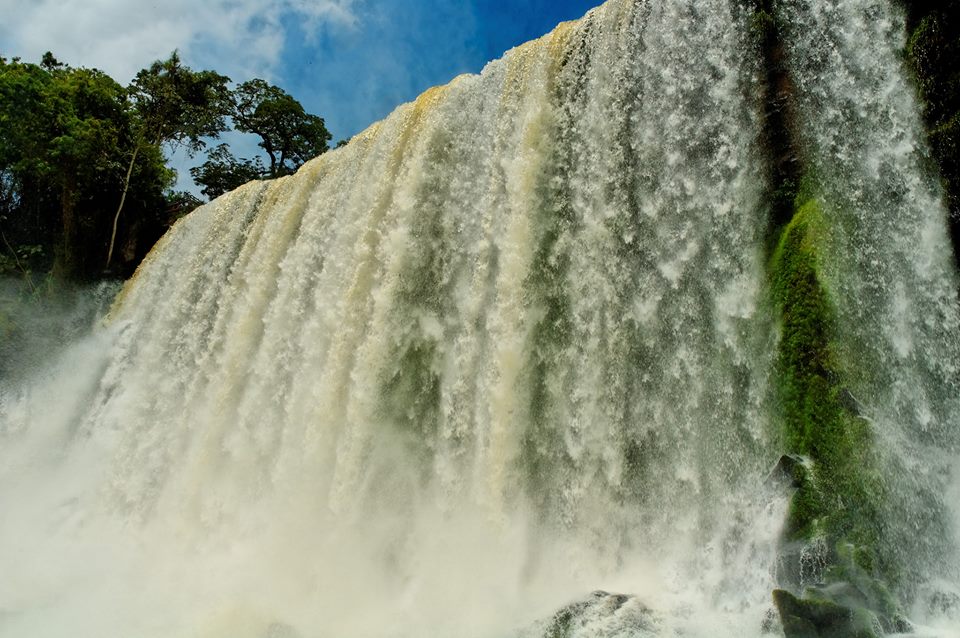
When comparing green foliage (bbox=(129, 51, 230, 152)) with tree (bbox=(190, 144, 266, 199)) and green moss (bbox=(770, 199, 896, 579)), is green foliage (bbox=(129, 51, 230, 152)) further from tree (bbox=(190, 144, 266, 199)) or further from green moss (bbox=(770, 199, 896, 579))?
green moss (bbox=(770, 199, 896, 579))

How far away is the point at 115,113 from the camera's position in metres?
18.0

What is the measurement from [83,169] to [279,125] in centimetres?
822

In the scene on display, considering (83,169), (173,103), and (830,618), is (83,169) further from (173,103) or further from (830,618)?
(830,618)

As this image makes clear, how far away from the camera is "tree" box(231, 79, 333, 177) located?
23297mm

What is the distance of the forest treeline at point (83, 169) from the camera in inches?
629

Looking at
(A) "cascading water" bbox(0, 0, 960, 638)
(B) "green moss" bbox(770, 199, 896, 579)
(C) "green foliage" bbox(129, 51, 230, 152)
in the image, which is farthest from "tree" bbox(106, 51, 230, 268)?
(B) "green moss" bbox(770, 199, 896, 579)

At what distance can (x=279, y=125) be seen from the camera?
2367 centimetres

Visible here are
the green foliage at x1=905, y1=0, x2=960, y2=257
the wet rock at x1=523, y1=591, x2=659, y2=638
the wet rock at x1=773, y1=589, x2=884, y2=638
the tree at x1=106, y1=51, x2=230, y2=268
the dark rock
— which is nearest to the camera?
the wet rock at x1=773, y1=589, x2=884, y2=638

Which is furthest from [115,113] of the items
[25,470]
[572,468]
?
[572,468]

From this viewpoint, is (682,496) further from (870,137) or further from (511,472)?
(870,137)

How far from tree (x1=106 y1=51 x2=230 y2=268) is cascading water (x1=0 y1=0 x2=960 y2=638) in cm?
1194

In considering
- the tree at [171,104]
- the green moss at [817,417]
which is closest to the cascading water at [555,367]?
the green moss at [817,417]

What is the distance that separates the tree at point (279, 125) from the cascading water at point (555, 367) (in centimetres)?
1515

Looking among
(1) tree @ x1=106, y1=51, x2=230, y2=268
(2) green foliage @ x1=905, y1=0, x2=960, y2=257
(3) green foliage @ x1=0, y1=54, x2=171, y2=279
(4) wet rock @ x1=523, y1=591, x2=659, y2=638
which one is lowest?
(4) wet rock @ x1=523, y1=591, x2=659, y2=638
